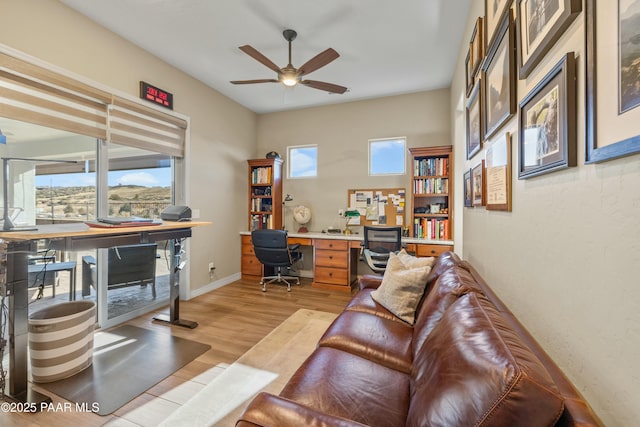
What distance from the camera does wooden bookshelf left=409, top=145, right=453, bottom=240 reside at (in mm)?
3838

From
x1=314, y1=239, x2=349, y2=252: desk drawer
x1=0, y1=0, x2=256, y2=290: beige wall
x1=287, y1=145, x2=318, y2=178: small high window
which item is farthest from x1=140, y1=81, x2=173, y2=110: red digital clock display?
x1=314, y1=239, x2=349, y2=252: desk drawer

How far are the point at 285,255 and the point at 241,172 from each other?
1795mm

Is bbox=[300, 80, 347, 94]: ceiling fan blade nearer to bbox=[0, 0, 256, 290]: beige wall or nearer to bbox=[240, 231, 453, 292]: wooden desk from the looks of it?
bbox=[0, 0, 256, 290]: beige wall

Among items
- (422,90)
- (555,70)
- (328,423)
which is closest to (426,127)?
(422,90)

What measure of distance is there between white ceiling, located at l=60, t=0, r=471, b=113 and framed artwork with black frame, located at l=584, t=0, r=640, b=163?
7.10 ft

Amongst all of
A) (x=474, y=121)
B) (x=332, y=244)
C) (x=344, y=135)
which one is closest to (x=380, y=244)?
(x=332, y=244)

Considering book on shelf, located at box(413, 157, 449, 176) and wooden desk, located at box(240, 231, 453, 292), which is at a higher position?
book on shelf, located at box(413, 157, 449, 176)

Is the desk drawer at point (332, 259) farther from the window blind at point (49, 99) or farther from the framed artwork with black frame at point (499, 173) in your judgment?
the window blind at point (49, 99)

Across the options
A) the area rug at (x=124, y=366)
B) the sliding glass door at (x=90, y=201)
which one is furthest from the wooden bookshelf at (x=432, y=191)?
the sliding glass door at (x=90, y=201)

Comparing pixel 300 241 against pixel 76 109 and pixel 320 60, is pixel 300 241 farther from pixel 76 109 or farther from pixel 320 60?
pixel 76 109

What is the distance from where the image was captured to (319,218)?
4805mm

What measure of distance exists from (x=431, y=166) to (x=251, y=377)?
3406 mm

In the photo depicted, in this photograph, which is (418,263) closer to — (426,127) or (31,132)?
(426,127)

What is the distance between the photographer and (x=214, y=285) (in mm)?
4141
